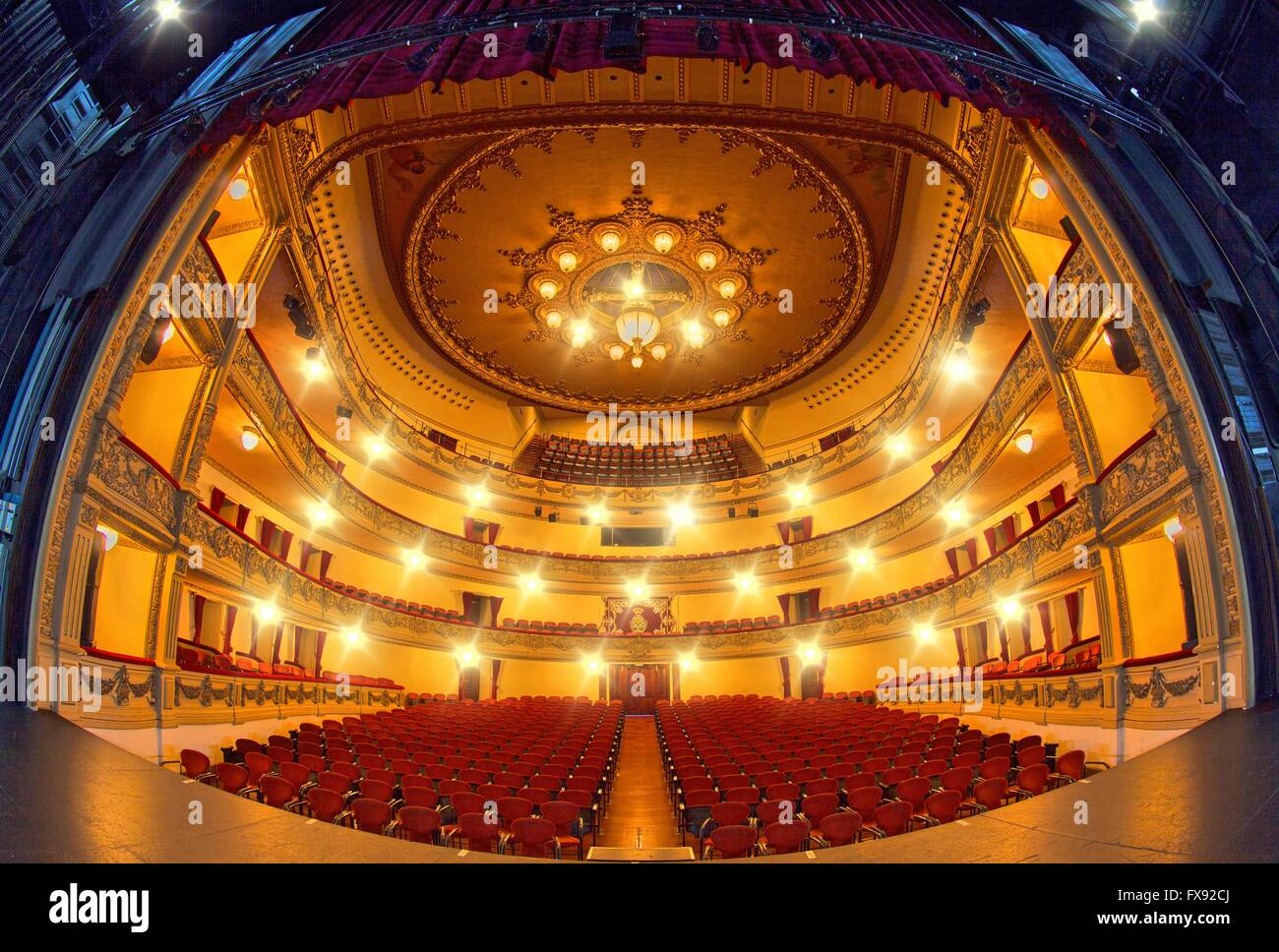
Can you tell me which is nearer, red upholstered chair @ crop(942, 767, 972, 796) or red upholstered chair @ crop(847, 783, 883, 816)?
red upholstered chair @ crop(847, 783, 883, 816)

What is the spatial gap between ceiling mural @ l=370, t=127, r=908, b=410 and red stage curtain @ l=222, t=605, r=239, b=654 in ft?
31.6

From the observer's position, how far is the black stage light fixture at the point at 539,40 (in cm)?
730

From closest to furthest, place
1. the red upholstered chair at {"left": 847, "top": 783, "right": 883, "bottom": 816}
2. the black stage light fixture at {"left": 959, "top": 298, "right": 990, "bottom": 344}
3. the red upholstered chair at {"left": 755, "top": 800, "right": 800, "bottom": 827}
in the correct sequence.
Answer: the red upholstered chair at {"left": 755, "top": 800, "right": 800, "bottom": 827}
the red upholstered chair at {"left": 847, "top": 783, "right": 883, "bottom": 816}
the black stage light fixture at {"left": 959, "top": 298, "right": 990, "bottom": 344}

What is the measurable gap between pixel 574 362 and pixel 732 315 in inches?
230

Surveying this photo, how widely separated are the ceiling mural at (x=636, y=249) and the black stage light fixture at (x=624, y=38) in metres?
7.08

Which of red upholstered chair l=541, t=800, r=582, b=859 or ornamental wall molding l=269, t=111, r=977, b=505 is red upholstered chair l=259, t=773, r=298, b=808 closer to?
red upholstered chair l=541, t=800, r=582, b=859

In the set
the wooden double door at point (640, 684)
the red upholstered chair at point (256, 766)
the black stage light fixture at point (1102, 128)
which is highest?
the black stage light fixture at point (1102, 128)

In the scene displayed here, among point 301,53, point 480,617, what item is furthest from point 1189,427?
point 480,617

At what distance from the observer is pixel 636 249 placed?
17859mm

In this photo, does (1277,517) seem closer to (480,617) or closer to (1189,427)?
(1189,427)

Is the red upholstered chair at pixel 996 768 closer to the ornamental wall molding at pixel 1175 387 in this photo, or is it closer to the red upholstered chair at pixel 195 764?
the ornamental wall molding at pixel 1175 387

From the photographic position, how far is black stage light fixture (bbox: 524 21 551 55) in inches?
288

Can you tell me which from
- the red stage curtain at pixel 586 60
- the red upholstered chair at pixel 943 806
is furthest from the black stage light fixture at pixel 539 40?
the red upholstered chair at pixel 943 806

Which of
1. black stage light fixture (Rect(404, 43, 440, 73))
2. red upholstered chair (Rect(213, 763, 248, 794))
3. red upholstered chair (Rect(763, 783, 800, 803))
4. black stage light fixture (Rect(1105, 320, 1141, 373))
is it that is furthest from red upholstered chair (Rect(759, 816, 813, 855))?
black stage light fixture (Rect(404, 43, 440, 73))
